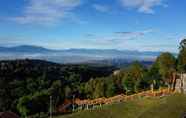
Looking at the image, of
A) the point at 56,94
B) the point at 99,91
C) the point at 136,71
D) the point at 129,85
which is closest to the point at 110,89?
the point at 99,91

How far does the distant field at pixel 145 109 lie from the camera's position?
33500 mm

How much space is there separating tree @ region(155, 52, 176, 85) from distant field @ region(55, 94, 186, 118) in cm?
1675

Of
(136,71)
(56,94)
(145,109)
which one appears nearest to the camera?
(145,109)

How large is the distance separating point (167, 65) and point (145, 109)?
23.4 meters

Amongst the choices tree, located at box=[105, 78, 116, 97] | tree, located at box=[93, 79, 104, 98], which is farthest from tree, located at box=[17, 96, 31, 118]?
tree, located at box=[105, 78, 116, 97]

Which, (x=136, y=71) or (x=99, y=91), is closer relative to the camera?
(x=136, y=71)

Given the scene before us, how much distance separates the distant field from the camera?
33500 millimetres

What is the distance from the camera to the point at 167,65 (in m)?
59.4

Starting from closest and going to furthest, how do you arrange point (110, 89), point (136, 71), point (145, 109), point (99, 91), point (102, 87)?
point (145, 109) < point (110, 89) < point (136, 71) < point (99, 91) < point (102, 87)

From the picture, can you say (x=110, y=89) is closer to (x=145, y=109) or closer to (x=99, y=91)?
(x=99, y=91)

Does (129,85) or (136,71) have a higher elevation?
(136,71)

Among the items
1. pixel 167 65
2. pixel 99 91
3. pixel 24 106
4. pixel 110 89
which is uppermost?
pixel 167 65

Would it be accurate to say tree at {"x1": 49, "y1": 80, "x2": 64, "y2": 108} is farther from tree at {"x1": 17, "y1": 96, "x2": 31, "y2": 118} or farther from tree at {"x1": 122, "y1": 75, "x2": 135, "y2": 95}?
tree at {"x1": 122, "y1": 75, "x2": 135, "y2": 95}

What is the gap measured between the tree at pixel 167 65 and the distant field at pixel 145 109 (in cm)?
1675
